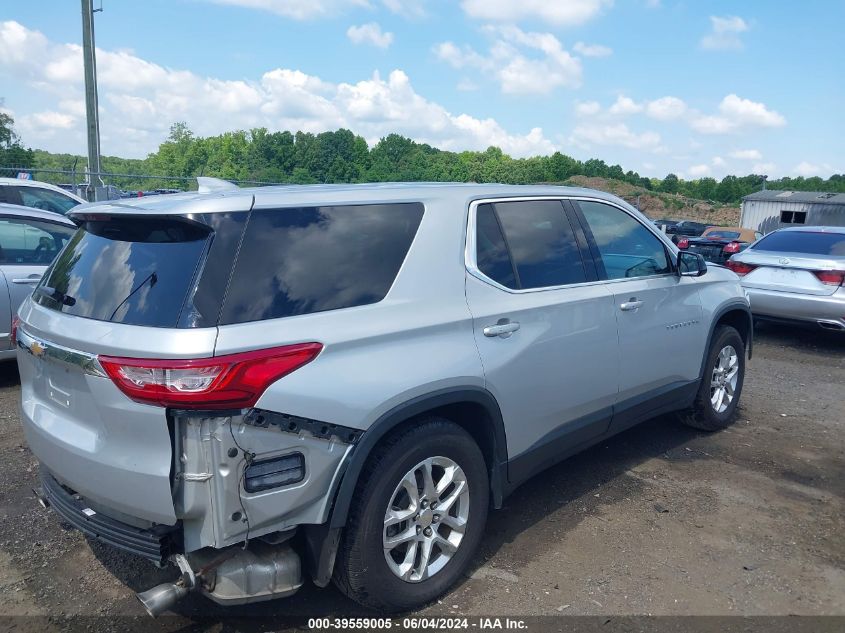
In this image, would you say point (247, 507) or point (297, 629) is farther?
point (297, 629)

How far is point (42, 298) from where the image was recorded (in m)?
3.11

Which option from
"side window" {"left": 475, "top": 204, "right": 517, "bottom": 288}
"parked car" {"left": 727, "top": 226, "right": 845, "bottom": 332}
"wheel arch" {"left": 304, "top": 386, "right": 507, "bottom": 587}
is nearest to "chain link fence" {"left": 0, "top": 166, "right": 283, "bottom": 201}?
"parked car" {"left": 727, "top": 226, "right": 845, "bottom": 332}

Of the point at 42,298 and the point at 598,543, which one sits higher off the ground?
the point at 42,298

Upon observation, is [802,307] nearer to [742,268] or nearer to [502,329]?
[742,268]

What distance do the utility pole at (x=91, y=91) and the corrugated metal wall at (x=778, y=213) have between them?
3721cm

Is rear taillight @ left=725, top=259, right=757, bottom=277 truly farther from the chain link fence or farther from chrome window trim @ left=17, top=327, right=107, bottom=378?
chrome window trim @ left=17, top=327, right=107, bottom=378

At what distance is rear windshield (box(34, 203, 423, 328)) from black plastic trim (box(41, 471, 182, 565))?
77 centimetres

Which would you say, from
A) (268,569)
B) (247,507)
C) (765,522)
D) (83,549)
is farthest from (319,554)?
(765,522)

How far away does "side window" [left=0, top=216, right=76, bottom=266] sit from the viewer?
6.39 m

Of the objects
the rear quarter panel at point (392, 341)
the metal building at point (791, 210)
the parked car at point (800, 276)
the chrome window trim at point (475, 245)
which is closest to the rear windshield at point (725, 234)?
the metal building at point (791, 210)

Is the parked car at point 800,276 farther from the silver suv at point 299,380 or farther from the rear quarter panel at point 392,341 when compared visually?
the rear quarter panel at point 392,341

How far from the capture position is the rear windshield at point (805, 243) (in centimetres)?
880

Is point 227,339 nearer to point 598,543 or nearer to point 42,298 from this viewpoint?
point 42,298

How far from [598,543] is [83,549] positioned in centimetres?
275
